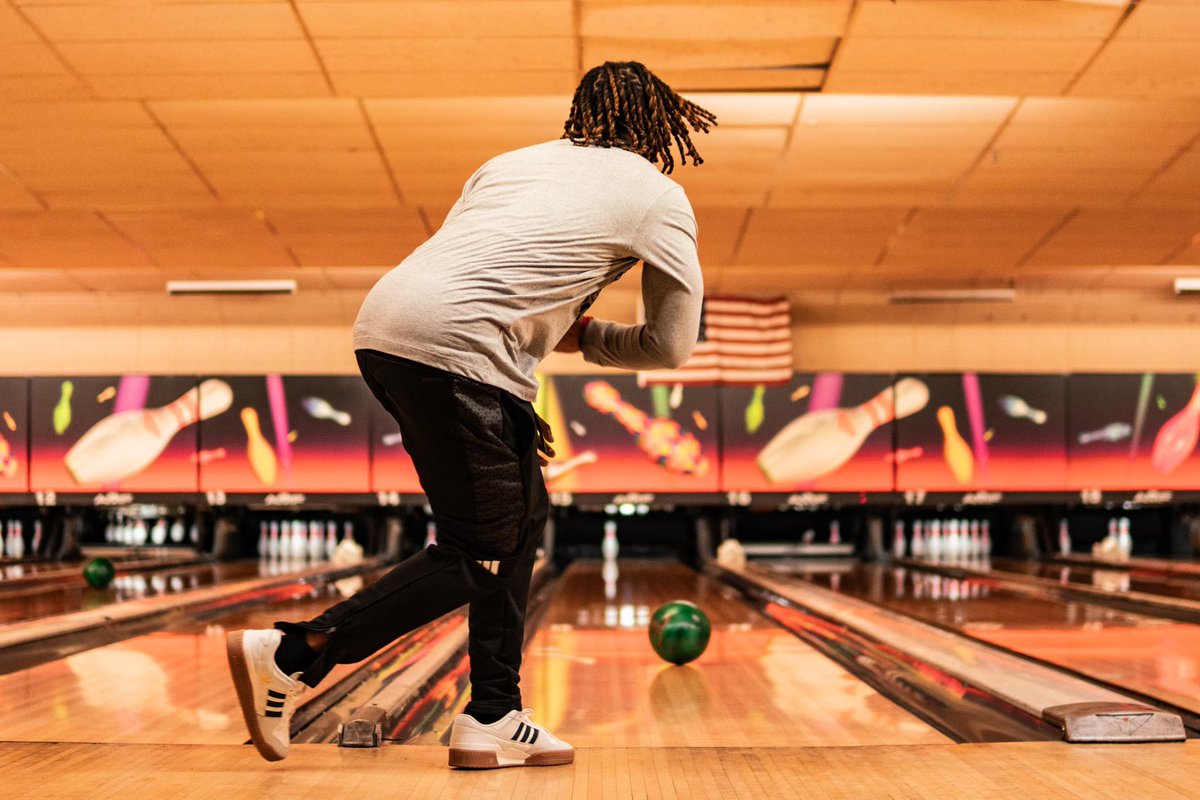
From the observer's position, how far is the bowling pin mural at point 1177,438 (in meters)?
8.53

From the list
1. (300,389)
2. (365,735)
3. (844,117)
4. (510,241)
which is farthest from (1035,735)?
(300,389)

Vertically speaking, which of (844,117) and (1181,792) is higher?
(844,117)

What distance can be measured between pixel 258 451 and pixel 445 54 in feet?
16.4

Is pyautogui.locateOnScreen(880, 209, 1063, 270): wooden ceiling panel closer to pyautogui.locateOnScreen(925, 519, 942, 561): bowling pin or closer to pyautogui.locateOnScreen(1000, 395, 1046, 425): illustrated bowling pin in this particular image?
pyautogui.locateOnScreen(1000, 395, 1046, 425): illustrated bowling pin

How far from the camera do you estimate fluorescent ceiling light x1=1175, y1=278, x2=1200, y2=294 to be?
27.3 feet

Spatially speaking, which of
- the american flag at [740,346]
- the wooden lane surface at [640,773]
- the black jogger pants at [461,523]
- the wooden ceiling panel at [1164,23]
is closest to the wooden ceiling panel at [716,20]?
the wooden ceiling panel at [1164,23]

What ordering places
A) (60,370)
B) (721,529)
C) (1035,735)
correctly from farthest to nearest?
(60,370), (721,529), (1035,735)

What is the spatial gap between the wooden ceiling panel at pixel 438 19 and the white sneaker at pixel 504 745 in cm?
280

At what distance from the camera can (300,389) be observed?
8625 mm

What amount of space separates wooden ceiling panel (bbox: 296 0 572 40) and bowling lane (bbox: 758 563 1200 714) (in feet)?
8.96

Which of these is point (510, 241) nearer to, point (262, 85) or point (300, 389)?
point (262, 85)

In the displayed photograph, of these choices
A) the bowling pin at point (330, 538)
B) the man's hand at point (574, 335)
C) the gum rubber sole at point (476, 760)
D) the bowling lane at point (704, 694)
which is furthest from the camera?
the bowling pin at point (330, 538)

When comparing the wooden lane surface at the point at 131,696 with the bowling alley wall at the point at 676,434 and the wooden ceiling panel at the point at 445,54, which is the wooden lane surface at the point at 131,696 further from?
the bowling alley wall at the point at 676,434

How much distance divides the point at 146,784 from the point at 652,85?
4.51 ft
